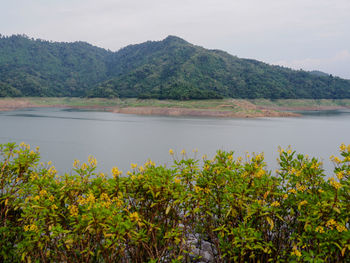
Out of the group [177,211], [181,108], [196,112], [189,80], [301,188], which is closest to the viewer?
[301,188]

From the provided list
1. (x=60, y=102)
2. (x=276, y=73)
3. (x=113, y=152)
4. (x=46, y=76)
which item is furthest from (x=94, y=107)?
(x=276, y=73)

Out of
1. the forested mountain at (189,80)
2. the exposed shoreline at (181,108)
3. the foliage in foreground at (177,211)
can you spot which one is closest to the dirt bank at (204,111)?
the exposed shoreline at (181,108)

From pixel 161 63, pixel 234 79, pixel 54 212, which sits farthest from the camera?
pixel 161 63

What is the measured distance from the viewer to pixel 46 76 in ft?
575

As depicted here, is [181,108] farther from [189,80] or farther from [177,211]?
[177,211]

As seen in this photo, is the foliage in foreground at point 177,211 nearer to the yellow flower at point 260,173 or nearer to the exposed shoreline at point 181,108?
the yellow flower at point 260,173

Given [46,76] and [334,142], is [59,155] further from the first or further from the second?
[46,76]

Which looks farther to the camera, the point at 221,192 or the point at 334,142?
the point at 334,142

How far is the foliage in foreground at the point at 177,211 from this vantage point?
372cm

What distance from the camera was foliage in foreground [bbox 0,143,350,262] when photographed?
146 inches

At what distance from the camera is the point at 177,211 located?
4605 millimetres

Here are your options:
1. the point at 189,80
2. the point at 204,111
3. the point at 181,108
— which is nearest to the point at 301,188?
the point at 204,111

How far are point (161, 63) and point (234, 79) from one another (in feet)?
167

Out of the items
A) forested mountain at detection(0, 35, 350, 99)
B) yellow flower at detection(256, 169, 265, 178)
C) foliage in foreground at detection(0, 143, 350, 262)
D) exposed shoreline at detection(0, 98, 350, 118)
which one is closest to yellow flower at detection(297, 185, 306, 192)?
foliage in foreground at detection(0, 143, 350, 262)
